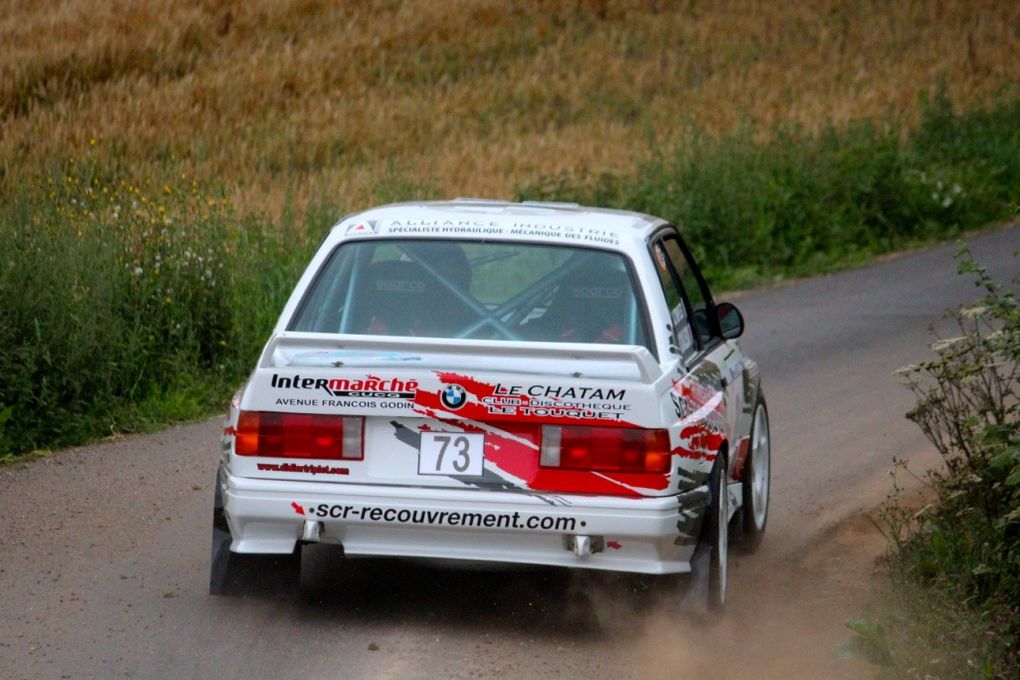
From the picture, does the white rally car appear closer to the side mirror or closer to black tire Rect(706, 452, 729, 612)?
black tire Rect(706, 452, 729, 612)

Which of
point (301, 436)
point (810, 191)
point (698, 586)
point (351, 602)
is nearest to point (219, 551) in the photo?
point (351, 602)

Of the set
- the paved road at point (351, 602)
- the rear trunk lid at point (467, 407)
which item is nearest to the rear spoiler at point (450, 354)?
the rear trunk lid at point (467, 407)

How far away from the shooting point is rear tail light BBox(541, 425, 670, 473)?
5875mm

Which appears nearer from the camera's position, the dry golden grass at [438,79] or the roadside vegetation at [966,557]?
the roadside vegetation at [966,557]

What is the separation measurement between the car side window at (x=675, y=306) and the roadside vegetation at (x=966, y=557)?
3.07ft

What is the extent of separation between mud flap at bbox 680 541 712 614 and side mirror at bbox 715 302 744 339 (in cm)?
148

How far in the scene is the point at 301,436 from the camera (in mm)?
5949

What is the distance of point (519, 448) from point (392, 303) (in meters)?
1.06

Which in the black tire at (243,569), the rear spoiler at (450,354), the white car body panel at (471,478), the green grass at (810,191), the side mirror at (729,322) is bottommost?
the green grass at (810,191)

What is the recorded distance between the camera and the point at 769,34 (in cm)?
3459

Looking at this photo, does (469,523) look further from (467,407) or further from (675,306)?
(675,306)

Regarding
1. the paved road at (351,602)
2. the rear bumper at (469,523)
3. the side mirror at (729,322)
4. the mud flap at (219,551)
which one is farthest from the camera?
the side mirror at (729,322)

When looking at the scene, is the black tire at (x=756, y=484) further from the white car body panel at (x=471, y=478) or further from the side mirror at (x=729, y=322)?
the white car body panel at (x=471, y=478)

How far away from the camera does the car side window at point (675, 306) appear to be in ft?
21.9
